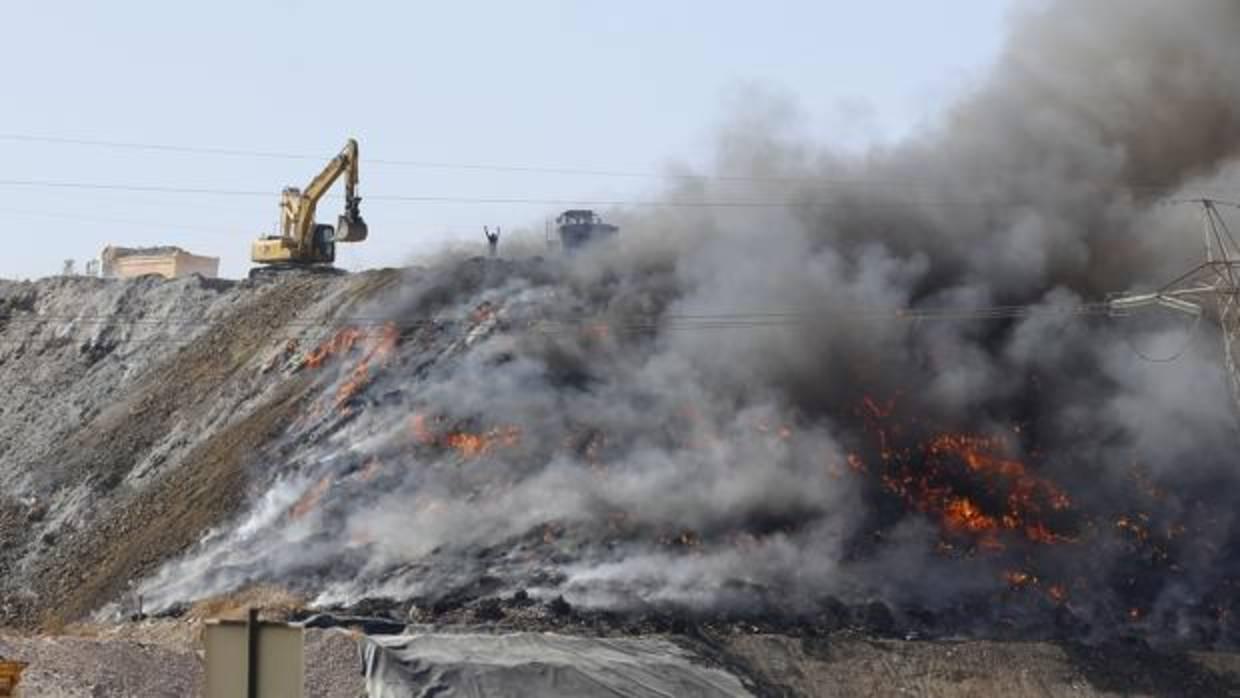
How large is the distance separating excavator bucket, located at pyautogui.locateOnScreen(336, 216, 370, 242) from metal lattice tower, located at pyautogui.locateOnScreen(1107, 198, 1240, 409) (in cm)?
2193

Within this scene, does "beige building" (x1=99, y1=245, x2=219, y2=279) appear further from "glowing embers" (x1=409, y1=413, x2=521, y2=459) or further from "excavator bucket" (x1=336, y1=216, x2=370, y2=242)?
"glowing embers" (x1=409, y1=413, x2=521, y2=459)

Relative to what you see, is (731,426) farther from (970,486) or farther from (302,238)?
(302,238)

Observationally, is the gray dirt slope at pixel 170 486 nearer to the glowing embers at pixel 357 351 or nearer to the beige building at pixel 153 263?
the glowing embers at pixel 357 351

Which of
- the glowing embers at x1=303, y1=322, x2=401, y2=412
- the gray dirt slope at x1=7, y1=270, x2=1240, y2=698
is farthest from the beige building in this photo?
the glowing embers at x1=303, y1=322, x2=401, y2=412

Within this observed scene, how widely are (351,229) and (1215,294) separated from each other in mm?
25236

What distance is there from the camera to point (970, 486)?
34.8 m

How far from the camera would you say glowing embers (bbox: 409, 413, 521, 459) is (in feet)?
113

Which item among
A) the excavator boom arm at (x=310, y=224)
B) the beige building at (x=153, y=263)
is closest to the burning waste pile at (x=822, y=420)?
the excavator boom arm at (x=310, y=224)

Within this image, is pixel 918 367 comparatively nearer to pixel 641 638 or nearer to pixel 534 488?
pixel 534 488

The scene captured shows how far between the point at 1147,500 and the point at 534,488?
502 inches

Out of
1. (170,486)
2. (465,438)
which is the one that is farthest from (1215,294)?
(170,486)

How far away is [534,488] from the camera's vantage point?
33.0m

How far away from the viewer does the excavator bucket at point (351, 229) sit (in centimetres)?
4959

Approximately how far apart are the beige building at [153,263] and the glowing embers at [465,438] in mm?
32732
